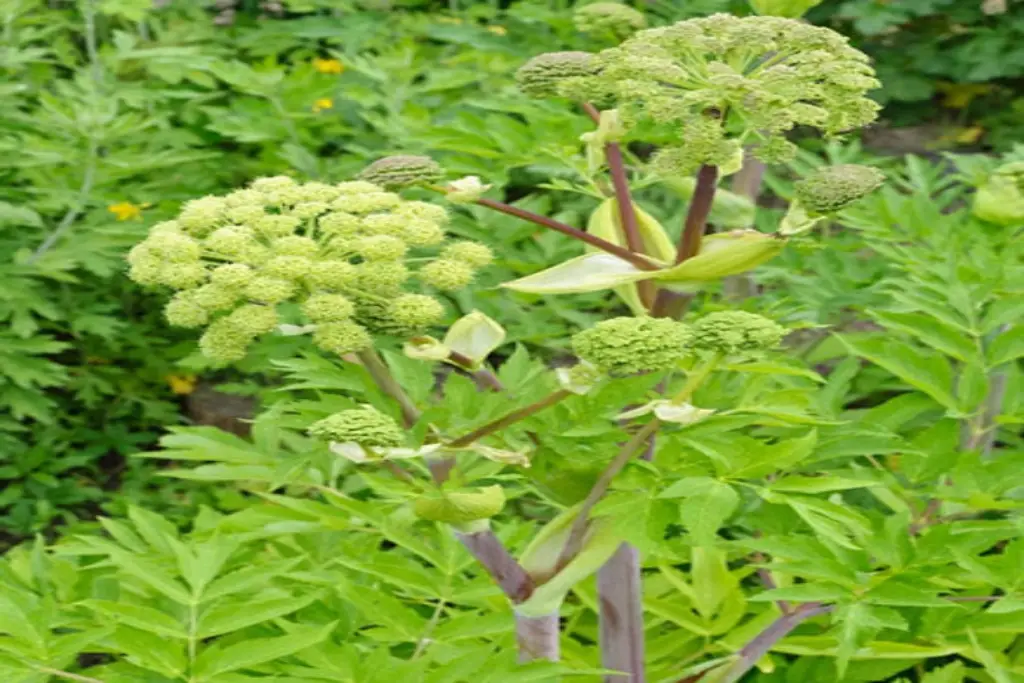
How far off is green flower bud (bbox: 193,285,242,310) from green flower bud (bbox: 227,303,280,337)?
0.6 inches

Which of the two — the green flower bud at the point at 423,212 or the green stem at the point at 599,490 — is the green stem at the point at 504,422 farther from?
the green flower bud at the point at 423,212

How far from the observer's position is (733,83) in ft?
3.88

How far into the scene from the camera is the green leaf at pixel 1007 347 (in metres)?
1.74

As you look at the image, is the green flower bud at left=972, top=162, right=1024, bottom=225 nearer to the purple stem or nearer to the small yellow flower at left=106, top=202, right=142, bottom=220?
the purple stem

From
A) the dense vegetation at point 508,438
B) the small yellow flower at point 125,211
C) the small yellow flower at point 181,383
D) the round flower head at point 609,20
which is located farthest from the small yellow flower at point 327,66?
the round flower head at point 609,20

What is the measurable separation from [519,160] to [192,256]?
0.93 metres

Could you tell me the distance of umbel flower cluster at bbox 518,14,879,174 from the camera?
1.21 m

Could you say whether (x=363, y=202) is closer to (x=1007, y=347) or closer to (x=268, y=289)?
(x=268, y=289)

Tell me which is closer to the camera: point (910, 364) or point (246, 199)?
point (246, 199)

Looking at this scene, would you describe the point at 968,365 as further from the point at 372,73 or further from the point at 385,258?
the point at 372,73

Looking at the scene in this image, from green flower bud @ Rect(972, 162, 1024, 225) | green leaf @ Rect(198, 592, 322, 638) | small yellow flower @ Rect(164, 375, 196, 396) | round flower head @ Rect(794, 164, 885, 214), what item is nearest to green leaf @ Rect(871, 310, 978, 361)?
green flower bud @ Rect(972, 162, 1024, 225)

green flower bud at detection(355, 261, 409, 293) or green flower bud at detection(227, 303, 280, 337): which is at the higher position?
green flower bud at detection(355, 261, 409, 293)

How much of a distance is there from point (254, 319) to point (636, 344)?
1.31ft

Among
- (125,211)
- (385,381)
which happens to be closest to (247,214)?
(385,381)
